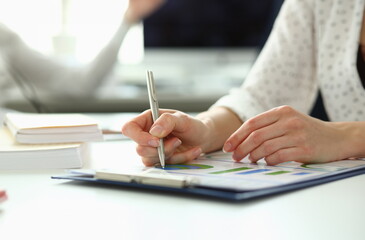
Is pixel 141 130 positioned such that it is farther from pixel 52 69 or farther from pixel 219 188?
pixel 52 69

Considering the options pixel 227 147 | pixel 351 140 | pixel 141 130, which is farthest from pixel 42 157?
Result: pixel 351 140

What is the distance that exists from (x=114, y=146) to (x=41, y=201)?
418mm

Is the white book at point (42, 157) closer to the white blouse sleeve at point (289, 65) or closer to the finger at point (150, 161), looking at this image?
the finger at point (150, 161)

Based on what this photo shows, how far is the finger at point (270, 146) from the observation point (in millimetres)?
750

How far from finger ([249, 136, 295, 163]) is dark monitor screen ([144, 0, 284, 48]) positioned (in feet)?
7.84

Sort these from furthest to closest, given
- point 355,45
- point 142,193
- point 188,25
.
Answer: point 188,25
point 355,45
point 142,193

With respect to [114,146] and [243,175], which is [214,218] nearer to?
[243,175]

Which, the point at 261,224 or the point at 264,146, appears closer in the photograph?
the point at 261,224

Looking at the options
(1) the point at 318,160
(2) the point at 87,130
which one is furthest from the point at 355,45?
(2) the point at 87,130

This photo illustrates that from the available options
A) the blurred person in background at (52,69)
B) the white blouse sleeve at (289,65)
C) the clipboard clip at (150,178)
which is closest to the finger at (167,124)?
the clipboard clip at (150,178)

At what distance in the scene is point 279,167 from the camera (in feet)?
2.37

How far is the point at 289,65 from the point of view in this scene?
1214 mm

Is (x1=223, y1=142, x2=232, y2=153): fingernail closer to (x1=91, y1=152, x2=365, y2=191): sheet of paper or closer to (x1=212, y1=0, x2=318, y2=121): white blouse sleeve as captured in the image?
(x1=91, y1=152, x2=365, y2=191): sheet of paper

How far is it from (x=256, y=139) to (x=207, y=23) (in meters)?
2.60
